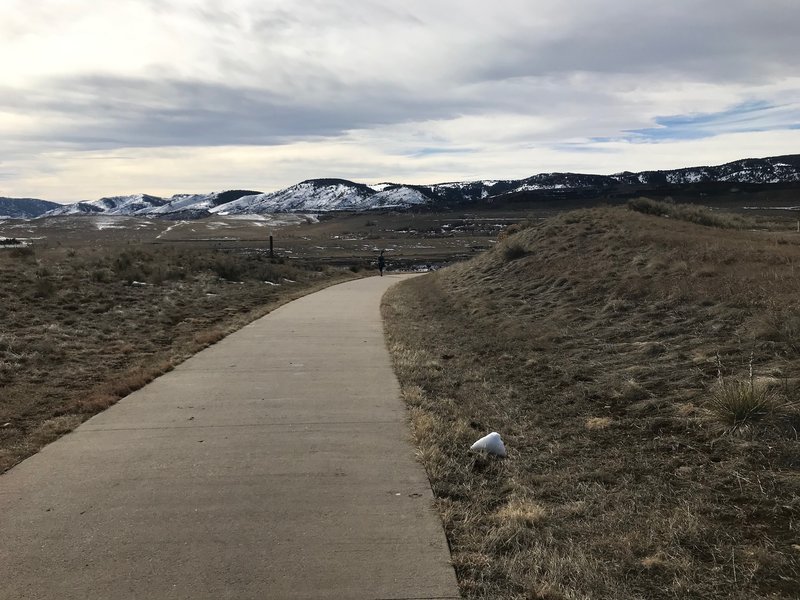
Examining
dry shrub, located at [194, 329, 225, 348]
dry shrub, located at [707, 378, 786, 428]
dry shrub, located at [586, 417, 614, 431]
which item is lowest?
dry shrub, located at [194, 329, 225, 348]

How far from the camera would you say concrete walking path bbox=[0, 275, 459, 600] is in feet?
10.4

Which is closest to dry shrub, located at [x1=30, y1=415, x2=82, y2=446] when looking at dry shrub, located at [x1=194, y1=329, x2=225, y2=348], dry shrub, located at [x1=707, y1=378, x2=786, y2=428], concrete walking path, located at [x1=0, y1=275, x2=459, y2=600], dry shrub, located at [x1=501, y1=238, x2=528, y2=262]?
concrete walking path, located at [x1=0, y1=275, x2=459, y2=600]

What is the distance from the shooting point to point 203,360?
29.2ft

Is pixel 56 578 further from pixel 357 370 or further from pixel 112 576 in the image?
pixel 357 370

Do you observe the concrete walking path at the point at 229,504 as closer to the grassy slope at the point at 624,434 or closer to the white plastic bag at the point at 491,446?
the grassy slope at the point at 624,434

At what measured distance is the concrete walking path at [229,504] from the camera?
3.16m

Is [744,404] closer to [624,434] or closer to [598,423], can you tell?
[624,434]

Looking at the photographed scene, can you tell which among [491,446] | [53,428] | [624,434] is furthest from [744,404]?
[53,428]

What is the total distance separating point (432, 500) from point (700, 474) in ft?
6.55

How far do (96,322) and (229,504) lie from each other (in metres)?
9.27

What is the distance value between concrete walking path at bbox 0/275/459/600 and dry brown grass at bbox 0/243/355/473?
→ 2.10 feet

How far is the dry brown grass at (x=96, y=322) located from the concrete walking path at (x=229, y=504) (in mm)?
639

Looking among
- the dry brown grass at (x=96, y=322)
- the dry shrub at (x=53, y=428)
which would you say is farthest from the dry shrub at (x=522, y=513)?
the dry shrub at (x=53, y=428)

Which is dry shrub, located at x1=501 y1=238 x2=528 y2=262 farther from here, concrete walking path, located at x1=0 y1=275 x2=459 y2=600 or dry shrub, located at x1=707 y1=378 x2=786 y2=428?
dry shrub, located at x1=707 y1=378 x2=786 y2=428
